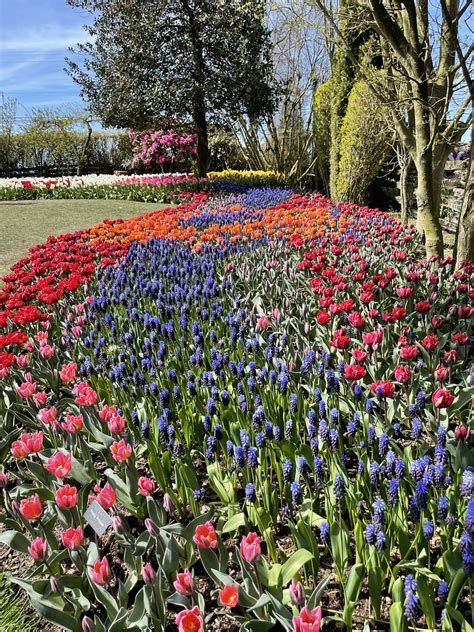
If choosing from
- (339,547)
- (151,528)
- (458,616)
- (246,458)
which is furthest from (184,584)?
(458,616)

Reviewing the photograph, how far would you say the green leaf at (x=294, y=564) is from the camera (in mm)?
1880

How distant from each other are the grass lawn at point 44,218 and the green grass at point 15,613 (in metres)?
6.85

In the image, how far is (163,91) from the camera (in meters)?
15.0

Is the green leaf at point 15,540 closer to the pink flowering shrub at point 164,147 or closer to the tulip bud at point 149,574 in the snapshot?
the tulip bud at point 149,574

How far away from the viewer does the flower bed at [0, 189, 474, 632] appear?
1.82 metres

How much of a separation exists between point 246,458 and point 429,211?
4.54 meters

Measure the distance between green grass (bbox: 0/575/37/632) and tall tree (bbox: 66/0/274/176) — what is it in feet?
48.3

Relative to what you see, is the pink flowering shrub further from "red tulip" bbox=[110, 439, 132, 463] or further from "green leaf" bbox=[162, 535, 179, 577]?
"green leaf" bbox=[162, 535, 179, 577]

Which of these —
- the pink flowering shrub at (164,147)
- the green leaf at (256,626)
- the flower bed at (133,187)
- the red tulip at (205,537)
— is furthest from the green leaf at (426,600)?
the pink flowering shrub at (164,147)

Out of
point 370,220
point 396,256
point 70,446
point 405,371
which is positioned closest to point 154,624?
point 70,446

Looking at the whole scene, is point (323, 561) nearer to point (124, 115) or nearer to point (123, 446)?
point (123, 446)

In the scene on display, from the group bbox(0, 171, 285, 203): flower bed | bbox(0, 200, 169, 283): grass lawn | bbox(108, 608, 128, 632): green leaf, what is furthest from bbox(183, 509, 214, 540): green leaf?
bbox(0, 171, 285, 203): flower bed

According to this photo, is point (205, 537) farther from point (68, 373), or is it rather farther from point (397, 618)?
point (68, 373)

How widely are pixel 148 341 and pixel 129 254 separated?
135 inches
